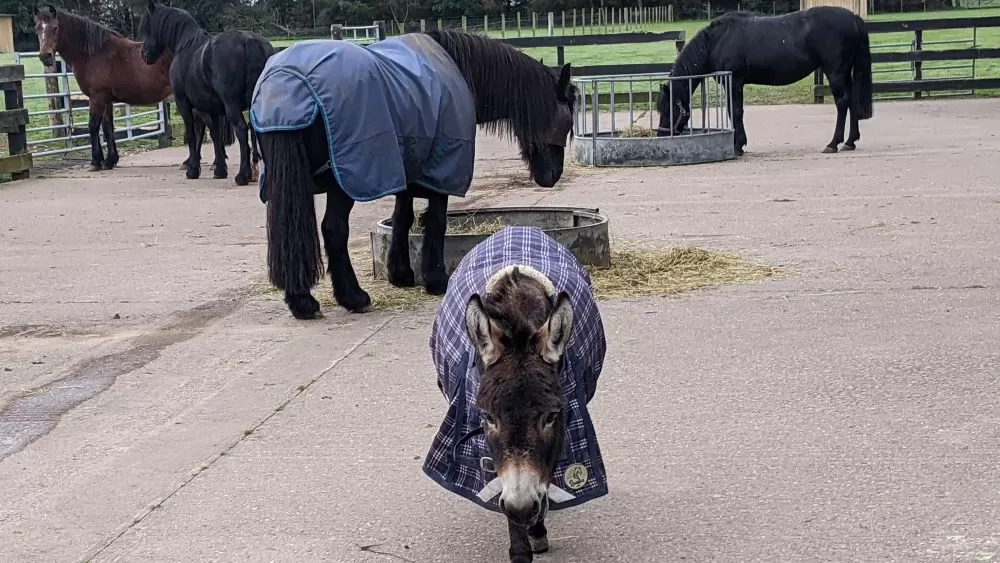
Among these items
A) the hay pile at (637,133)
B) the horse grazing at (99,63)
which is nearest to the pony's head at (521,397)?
the hay pile at (637,133)

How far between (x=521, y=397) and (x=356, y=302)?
394 cm

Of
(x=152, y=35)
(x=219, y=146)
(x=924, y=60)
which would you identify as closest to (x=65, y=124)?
(x=152, y=35)

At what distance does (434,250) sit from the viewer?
710 centimetres

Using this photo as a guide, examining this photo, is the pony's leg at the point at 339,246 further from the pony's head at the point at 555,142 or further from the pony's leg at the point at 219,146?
the pony's leg at the point at 219,146

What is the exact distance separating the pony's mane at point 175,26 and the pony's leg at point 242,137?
1.43 meters

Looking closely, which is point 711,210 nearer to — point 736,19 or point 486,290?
point 736,19

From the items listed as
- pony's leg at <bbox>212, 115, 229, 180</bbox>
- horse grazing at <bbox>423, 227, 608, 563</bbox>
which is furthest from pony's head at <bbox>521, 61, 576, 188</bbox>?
pony's leg at <bbox>212, 115, 229, 180</bbox>

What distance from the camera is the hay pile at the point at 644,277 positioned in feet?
23.2

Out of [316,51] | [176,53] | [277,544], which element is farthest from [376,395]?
[176,53]

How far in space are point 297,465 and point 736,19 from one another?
1207cm

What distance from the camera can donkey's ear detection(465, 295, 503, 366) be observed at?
9.80 feet

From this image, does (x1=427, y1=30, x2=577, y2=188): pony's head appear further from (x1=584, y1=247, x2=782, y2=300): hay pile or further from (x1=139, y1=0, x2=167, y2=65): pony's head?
(x1=139, y1=0, x2=167, y2=65): pony's head

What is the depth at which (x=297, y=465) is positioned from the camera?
429cm

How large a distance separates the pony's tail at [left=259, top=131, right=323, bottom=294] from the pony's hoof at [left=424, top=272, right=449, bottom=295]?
0.85 meters
